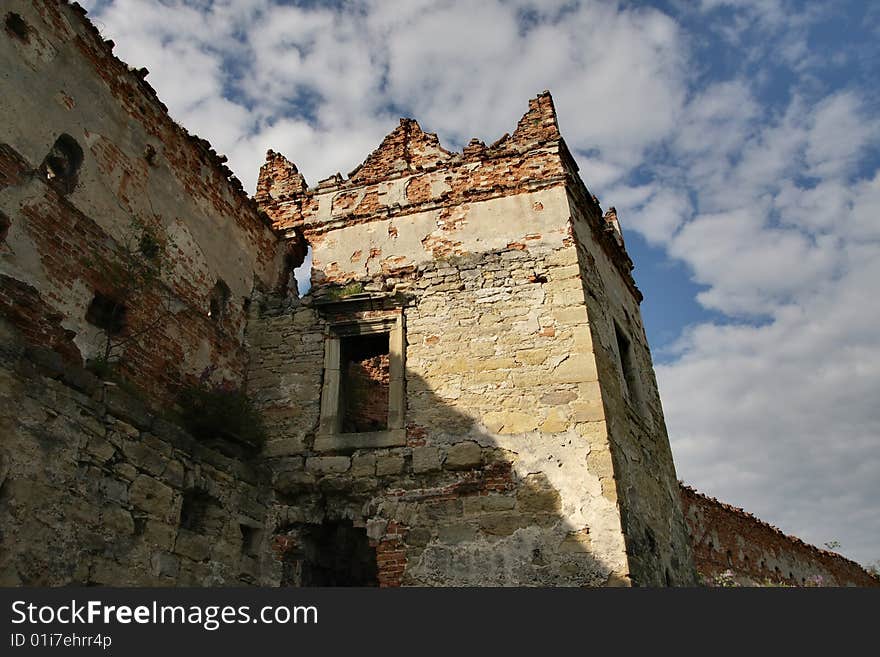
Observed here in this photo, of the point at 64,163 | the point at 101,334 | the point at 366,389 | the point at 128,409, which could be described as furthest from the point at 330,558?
the point at 64,163

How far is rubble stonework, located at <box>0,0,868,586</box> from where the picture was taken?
5.72 m

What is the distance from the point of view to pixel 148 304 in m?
7.19

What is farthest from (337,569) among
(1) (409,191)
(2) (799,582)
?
(2) (799,582)

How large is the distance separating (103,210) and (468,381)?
4.09 m

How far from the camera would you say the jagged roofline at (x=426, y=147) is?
953 cm

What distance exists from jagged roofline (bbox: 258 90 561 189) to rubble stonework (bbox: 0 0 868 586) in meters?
0.04

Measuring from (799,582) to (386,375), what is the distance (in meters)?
12.7

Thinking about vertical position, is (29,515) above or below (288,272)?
below

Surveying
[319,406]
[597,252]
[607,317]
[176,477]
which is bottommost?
[176,477]

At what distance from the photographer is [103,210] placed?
6844 mm

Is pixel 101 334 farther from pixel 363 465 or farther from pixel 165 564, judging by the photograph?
pixel 363 465

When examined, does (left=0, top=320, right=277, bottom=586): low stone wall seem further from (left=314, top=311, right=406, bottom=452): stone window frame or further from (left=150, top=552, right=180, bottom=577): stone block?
(left=314, top=311, right=406, bottom=452): stone window frame

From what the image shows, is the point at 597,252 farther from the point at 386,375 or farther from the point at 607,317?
the point at 386,375

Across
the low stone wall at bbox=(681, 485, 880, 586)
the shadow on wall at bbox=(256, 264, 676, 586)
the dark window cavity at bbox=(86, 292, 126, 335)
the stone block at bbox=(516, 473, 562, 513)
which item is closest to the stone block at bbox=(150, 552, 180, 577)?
the shadow on wall at bbox=(256, 264, 676, 586)
